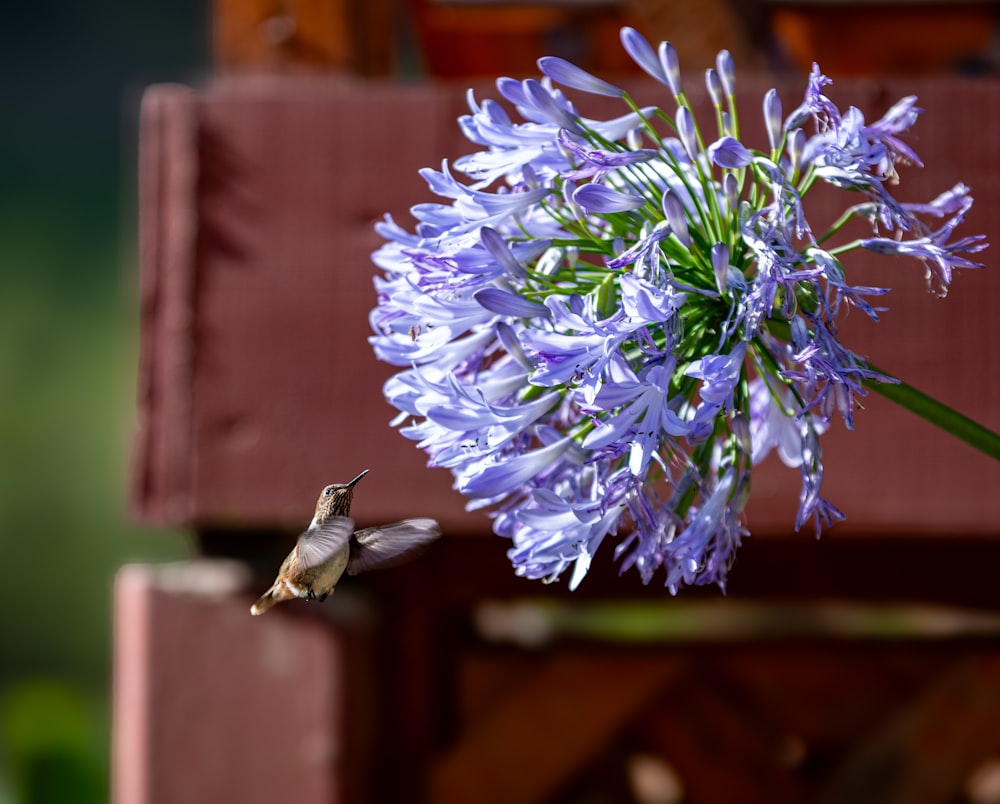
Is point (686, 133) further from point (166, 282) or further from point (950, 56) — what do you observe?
point (950, 56)

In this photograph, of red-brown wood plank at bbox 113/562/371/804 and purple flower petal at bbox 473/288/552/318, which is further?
red-brown wood plank at bbox 113/562/371/804

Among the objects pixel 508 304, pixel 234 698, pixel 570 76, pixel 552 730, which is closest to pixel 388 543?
pixel 508 304

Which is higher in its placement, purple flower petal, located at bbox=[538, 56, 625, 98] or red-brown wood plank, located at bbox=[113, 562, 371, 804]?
purple flower petal, located at bbox=[538, 56, 625, 98]

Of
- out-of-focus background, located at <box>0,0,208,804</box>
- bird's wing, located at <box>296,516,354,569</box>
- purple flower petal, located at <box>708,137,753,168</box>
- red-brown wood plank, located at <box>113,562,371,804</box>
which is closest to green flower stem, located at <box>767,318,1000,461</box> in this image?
purple flower petal, located at <box>708,137,753,168</box>

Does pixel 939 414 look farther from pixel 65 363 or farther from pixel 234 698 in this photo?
pixel 65 363

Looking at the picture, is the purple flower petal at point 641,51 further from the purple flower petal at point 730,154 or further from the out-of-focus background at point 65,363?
the out-of-focus background at point 65,363

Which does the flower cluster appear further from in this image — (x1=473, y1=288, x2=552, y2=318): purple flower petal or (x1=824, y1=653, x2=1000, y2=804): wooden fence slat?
(x1=824, y1=653, x2=1000, y2=804): wooden fence slat

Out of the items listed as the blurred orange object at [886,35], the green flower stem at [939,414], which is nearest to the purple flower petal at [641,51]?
the green flower stem at [939,414]

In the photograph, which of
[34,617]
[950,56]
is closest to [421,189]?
[950,56]
